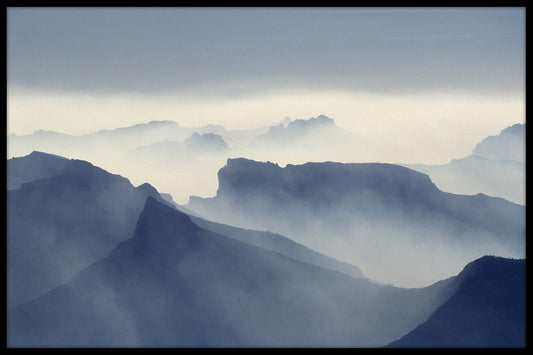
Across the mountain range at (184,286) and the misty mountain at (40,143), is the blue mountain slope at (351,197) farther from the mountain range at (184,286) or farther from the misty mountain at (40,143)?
the mountain range at (184,286)

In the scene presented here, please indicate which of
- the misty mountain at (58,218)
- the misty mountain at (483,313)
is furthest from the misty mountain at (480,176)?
the misty mountain at (58,218)

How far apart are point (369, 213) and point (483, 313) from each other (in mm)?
40367

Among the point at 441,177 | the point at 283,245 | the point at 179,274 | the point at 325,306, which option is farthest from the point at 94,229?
the point at 441,177

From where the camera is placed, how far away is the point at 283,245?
40.6 metres

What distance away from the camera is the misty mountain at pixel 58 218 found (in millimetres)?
33625

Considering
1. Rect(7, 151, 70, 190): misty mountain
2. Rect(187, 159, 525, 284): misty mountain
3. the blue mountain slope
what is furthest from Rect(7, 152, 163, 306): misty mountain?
the blue mountain slope

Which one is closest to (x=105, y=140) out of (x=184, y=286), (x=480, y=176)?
(x=184, y=286)

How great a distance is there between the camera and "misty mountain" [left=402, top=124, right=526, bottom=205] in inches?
3345

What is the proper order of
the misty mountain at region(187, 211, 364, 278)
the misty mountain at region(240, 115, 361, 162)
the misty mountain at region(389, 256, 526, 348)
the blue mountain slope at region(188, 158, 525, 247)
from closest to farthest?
the misty mountain at region(389, 256, 526, 348) < the misty mountain at region(187, 211, 364, 278) < the blue mountain slope at region(188, 158, 525, 247) < the misty mountain at region(240, 115, 361, 162)

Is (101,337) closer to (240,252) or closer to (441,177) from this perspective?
(240,252)

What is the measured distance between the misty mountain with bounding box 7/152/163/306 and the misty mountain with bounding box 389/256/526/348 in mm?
23628

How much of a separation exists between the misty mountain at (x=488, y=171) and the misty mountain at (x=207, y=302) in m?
52.1

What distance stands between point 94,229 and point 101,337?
30.4ft

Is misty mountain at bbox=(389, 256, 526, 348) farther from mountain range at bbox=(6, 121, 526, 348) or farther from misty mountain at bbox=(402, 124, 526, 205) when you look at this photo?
misty mountain at bbox=(402, 124, 526, 205)
